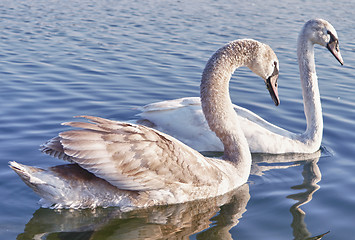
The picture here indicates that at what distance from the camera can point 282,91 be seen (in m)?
10.8

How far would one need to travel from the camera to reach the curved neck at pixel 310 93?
8133 millimetres

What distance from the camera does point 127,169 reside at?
549cm

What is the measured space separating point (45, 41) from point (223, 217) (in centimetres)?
928

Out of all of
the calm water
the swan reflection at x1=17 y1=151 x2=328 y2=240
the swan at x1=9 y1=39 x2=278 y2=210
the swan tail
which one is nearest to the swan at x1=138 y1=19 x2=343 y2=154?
the calm water

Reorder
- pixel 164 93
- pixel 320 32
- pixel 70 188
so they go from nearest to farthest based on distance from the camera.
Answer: pixel 70 188 < pixel 320 32 < pixel 164 93

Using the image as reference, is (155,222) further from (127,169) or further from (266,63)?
(266,63)

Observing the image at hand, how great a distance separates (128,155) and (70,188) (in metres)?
0.64

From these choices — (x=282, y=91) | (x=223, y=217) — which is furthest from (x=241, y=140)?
(x=282, y=91)

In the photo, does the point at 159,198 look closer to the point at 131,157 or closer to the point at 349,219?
the point at 131,157

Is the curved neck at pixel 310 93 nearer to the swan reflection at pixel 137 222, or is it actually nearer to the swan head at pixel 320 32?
the swan head at pixel 320 32

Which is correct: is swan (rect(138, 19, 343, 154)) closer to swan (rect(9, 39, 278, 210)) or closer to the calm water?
the calm water

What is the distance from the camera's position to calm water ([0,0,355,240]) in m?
5.60

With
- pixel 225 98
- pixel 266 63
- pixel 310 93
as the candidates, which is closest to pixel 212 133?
pixel 225 98

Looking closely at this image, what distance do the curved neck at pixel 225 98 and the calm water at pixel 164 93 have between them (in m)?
0.47
